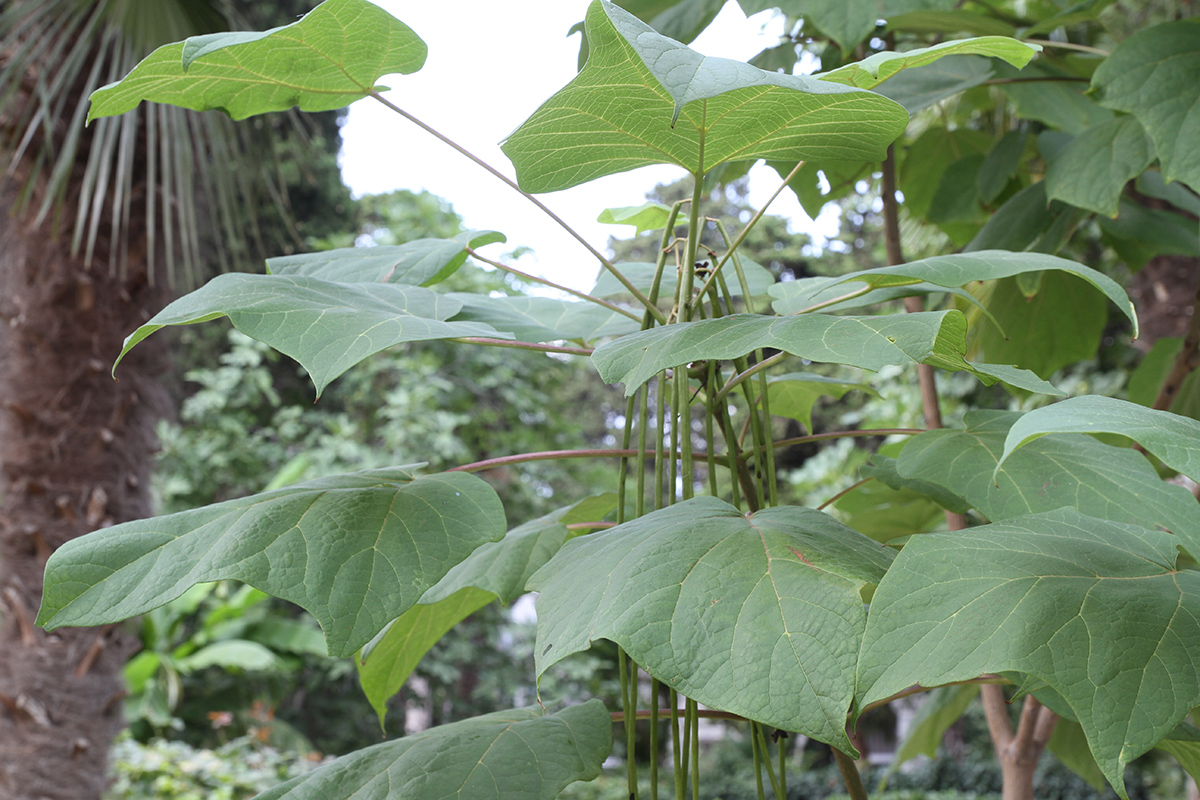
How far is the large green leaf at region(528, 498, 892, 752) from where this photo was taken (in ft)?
1.08

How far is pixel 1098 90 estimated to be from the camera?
0.76 meters

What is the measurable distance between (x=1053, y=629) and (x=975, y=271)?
25 centimetres

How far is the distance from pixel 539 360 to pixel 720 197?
5.31m

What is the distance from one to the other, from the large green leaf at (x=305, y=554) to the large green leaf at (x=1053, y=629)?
229 mm

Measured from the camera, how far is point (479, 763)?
0.48 meters

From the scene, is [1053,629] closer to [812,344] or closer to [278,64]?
[812,344]

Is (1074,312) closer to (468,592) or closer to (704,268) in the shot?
(704,268)

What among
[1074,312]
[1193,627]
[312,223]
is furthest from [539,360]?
[1193,627]

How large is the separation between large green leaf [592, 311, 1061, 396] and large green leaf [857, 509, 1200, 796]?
87 mm

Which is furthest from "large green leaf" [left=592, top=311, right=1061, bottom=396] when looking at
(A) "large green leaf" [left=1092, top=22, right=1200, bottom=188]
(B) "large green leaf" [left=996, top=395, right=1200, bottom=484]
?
(A) "large green leaf" [left=1092, top=22, right=1200, bottom=188]

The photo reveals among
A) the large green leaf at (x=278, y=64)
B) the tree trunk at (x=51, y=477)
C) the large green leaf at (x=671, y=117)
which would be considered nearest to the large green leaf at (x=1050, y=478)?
the large green leaf at (x=671, y=117)

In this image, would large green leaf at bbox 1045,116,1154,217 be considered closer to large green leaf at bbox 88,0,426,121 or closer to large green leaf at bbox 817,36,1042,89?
large green leaf at bbox 817,36,1042,89

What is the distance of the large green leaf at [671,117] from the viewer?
0.37 m

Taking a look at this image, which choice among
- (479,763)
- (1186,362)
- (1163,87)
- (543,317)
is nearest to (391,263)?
(543,317)
